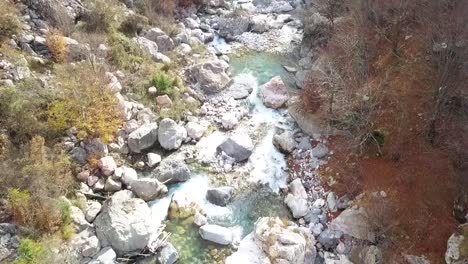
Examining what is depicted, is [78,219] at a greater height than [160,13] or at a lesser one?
lesser

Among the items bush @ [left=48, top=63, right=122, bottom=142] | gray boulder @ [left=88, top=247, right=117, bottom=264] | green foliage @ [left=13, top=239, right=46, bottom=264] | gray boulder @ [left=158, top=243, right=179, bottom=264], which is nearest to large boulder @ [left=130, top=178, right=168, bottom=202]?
gray boulder @ [left=158, top=243, right=179, bottom=264]

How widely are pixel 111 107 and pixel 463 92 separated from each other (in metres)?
13.1

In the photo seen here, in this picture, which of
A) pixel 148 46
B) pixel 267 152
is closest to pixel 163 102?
pixel 148 46

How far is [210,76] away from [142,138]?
17.2 feet

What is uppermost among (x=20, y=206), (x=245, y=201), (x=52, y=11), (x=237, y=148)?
(x=52, y=11)

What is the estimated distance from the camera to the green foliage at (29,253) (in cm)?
1236

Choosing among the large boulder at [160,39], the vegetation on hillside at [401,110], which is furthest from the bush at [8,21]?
the vegetation on hillside at [401,110]

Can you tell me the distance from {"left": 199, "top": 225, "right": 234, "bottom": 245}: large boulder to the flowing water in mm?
172

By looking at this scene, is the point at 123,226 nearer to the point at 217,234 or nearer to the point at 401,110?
the point at 217,234

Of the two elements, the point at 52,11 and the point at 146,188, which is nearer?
the point at 146,188

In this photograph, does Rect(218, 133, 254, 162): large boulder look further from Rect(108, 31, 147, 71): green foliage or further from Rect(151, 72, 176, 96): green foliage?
Rect(108, 31, 147, 71): green foliage

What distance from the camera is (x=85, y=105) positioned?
16703mm

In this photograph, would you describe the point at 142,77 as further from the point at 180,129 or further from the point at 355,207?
the point at 355,207

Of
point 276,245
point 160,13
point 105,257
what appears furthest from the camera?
point 160,13
